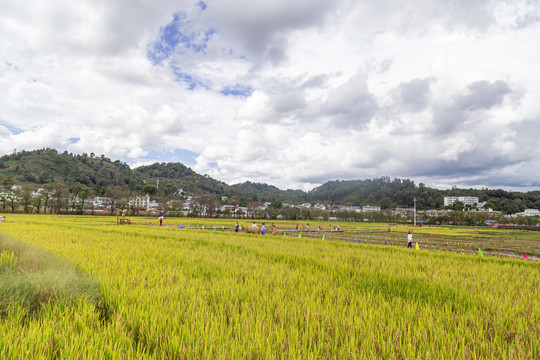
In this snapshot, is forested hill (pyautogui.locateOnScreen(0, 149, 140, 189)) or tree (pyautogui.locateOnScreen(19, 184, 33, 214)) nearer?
tree (pyautogui.locateOnScreen(19, 184, 33, 214))

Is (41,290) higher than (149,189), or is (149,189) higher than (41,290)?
(149,189)

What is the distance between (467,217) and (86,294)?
344 ft

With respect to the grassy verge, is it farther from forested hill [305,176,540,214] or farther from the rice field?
forested hill [305,176,540,214]

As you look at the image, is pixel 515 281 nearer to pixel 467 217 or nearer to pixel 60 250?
pixel 60 250

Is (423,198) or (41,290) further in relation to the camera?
(423,198)

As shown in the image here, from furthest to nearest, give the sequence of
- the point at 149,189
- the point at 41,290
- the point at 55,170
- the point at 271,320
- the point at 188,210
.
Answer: the point at 55,170, the point at 149,189, the point at 188,210, the point at 41,290, the point at 271,320

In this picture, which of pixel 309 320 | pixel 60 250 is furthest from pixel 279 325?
pixel 60 250

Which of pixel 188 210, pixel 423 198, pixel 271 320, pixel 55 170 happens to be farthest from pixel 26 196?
pixel 423 198

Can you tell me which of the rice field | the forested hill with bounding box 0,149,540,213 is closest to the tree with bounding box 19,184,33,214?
the forested hill with bounding box 0,149,540,213

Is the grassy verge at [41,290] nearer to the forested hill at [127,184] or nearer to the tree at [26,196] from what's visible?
the tree at [26,196]

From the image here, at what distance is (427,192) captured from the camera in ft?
529

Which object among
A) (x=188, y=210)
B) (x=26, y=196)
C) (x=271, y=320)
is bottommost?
(x=188, y=210)

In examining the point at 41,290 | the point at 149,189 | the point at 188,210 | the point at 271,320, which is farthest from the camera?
the point at 149,189

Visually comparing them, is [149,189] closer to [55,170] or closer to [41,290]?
[55,170]
